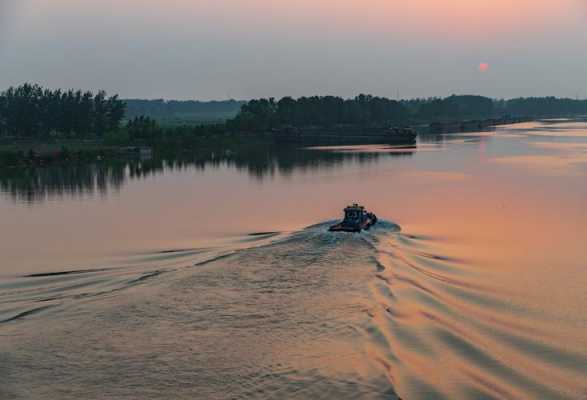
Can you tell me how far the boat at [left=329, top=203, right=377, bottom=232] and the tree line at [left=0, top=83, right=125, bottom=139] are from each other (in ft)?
357

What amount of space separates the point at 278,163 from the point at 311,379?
295 ft

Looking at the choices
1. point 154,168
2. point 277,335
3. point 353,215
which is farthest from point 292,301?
point 154,168

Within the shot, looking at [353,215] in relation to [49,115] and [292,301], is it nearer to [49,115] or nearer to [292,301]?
[292,301]

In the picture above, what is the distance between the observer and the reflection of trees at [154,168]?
71.3 m

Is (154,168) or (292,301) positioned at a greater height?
(154,168)

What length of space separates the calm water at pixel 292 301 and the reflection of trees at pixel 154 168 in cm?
1500

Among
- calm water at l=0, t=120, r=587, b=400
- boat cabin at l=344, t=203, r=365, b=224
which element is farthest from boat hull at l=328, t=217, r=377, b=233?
calm water at l=0, t=120, r=587, b=400

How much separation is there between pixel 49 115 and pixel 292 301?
406ft

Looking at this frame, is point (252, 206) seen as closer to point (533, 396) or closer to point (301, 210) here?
point (301, 210)

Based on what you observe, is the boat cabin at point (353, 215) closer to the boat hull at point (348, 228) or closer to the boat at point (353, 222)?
the boat at point (353, 222)

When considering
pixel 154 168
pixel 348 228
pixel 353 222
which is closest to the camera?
pixel 348 228

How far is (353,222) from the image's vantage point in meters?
40.7

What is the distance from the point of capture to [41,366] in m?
19.7

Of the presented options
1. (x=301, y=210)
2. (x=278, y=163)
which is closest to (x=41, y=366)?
(x=301, y=210)
